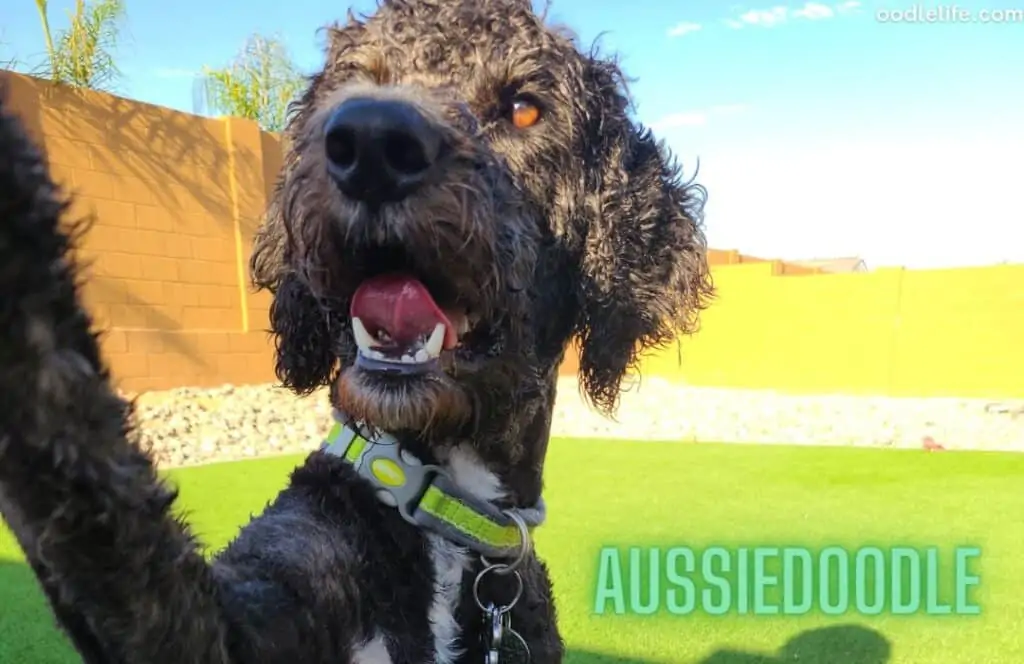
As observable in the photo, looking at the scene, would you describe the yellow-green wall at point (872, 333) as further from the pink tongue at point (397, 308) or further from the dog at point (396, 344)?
the pink tongue at point (397, 308)

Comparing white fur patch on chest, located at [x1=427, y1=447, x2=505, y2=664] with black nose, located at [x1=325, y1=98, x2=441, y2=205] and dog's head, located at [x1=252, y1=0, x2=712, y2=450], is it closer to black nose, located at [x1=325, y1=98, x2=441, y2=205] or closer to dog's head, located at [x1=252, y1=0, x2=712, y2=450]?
dog's head, located at [x1=252, y1=0, x2=712, y2=450]

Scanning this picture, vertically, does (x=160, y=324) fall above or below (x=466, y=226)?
below

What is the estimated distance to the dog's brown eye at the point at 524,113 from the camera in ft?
5.89

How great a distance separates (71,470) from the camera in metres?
0.80

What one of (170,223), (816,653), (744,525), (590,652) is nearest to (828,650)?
(816,653)

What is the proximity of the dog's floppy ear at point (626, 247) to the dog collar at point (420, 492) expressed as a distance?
48cm

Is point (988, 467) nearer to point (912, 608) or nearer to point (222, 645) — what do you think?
point (912, 608)

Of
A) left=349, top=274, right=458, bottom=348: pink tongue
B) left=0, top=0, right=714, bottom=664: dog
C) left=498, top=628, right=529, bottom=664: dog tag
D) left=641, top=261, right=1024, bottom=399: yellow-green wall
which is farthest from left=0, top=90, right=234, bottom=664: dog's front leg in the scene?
left=641, top=261, right=1024, bottom=399: yellow-green wall

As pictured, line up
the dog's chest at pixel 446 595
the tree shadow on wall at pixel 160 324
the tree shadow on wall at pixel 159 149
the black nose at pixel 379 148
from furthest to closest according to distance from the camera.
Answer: the tree shadow on wall at pixel 160 324
the tree shadow on wall at pixel 159 149
the dog's chest at pixel 446 595
the black nose at pixel 379 148

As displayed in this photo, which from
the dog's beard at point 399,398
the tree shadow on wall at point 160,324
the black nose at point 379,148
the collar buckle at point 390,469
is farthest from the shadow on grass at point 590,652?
the tree shadow on wall at point 160,324

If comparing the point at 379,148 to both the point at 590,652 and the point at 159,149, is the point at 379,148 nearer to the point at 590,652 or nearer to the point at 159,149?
the point at 590,652

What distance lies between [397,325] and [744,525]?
455cm

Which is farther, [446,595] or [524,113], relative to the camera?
[524,113]

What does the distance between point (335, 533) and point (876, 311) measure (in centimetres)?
1530
